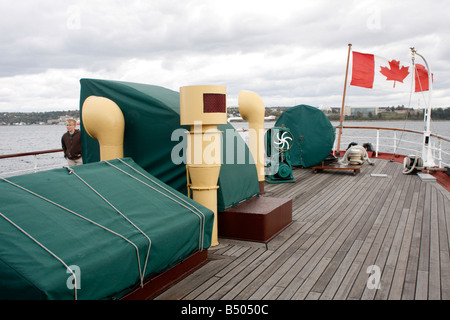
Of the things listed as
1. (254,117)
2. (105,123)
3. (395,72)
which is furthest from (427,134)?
(105,123)

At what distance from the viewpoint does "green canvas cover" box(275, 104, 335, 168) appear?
31.1 feet

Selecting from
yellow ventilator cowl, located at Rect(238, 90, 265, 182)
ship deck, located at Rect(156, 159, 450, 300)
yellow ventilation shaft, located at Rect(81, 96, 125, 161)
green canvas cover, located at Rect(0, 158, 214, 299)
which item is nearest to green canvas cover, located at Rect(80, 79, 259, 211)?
yellow ventilation shaft, located at Rect(81, 96, 125, 161)

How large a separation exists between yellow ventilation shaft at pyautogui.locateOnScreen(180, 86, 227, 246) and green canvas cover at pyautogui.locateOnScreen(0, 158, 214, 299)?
1.42 feet

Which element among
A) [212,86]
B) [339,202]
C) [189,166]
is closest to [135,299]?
[189,166]

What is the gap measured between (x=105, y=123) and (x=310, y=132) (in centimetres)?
629

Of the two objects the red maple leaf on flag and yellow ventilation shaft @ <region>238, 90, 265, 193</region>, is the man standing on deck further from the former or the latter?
the red maple leaf on flag

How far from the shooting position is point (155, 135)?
4.68 meters

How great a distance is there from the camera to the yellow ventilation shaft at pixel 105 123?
4250mm

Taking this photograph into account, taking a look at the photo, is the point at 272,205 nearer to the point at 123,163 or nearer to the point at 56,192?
the point at 123,163

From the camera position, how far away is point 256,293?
10.2ft

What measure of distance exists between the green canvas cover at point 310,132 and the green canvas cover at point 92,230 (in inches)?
251

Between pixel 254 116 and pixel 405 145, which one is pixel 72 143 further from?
pixel 405 145

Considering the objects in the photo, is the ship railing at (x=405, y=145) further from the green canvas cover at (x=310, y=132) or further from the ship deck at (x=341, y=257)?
the ship deck at (x=341, y=257)
